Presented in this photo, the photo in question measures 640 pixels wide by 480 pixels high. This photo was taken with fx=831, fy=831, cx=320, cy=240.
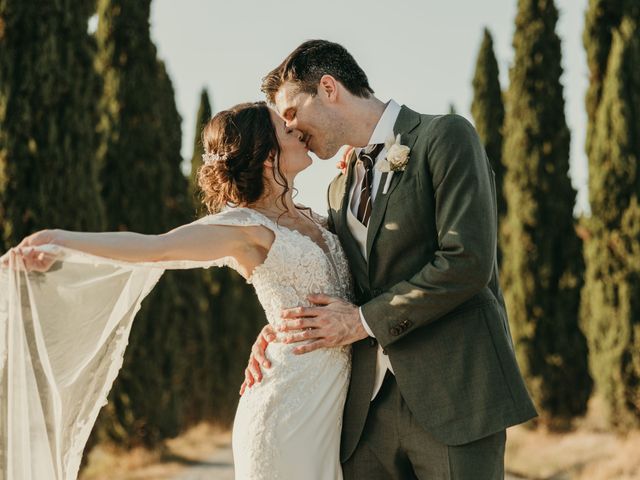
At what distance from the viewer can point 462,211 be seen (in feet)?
9.19

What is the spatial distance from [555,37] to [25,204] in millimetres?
8300

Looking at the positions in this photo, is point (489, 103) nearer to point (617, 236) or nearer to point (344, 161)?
point (617, 236)

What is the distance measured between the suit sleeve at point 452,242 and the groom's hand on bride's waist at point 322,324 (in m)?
0.14

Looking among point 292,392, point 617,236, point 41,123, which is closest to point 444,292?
point 292,392

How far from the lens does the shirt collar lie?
330 cm

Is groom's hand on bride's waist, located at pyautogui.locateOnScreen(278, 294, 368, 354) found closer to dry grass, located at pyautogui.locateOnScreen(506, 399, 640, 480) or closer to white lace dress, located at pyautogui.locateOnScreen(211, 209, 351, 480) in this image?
white lace dress, located at pyautogui.locateOnScreen(211, 209, 351, 480)

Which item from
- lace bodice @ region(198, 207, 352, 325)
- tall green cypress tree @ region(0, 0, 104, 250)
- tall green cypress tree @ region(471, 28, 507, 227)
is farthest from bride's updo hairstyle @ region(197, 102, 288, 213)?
tall green cypress tree @ region(471, 28, 507, 227)

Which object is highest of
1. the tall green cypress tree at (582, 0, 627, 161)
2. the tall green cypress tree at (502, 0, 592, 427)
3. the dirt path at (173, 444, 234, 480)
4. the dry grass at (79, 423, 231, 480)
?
the tall green cypress tree at (582, 0, 627, 161)

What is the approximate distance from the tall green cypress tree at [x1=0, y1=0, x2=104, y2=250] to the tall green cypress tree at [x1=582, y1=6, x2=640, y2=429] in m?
5.52

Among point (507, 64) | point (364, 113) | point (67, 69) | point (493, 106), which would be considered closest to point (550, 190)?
point (507, 64)

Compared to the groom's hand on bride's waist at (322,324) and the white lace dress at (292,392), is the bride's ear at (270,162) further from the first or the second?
the groom's hand on bride's waist at (322,324)

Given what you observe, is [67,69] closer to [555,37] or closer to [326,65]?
[326,65]

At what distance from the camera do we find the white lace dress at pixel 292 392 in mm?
3131

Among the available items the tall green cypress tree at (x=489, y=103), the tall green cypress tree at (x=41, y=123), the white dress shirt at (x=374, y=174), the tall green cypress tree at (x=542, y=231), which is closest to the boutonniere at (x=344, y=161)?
the white dress shirt at (x=374, y=174)
